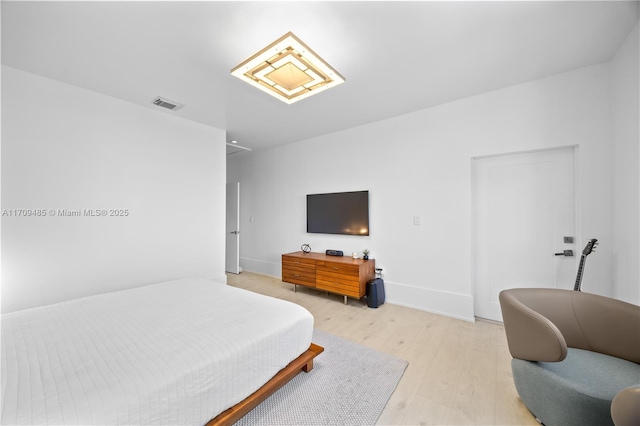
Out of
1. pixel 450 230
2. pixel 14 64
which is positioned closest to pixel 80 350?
pixel 14 64

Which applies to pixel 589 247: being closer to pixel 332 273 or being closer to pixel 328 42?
pixel 332 273

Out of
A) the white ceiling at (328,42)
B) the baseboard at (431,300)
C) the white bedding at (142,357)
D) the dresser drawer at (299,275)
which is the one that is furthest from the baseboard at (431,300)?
the white ceiling at (328,42)

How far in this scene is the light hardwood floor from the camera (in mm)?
1597

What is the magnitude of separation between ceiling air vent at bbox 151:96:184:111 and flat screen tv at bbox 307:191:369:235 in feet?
7.92

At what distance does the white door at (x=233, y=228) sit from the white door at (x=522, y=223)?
4106mm

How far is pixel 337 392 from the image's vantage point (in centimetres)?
177

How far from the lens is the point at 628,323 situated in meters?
1.45

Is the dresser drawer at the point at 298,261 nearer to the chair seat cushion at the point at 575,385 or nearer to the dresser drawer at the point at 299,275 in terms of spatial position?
the dresser drawer at the point at 299,275

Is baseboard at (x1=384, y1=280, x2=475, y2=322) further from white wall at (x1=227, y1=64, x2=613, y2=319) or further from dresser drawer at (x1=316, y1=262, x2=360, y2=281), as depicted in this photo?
dresser drawer at (x1=316, y1=262, x2=360, y2=281)

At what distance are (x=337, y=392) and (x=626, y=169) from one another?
2977 millimetres

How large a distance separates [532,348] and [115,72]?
4.11 metres

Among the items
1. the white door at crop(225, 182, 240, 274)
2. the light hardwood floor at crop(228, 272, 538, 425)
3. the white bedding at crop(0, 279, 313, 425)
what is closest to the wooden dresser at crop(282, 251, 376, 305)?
the light hardwood floor at crop(228, 272, 538, 425)

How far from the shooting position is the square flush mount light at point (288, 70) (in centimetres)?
172

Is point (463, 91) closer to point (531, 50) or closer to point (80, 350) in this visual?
point (531, 50)
